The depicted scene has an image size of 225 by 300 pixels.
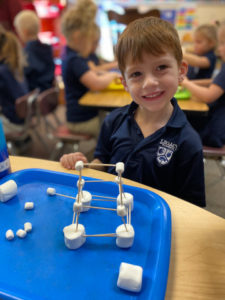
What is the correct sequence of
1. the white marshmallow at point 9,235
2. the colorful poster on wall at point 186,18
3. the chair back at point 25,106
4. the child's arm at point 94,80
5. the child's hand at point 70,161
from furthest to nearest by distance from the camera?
the colorful poster on wall at point 186,18
the chair back at point 25,106
the child's arm at point 94,80
the child's hand at point 70,161
the white marshmallow at point 9,235

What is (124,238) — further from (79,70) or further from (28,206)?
(79,70)

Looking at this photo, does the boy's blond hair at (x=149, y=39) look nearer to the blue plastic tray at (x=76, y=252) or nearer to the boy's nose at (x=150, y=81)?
the boy's nose at (x=150, y=81)

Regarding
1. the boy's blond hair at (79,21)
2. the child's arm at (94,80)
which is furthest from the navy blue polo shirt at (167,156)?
the boy's blond hair at (79,21)

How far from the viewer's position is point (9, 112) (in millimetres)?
1964

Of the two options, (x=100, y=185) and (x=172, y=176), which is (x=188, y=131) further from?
A: (x=100, y=185)

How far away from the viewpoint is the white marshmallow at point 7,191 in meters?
0.62

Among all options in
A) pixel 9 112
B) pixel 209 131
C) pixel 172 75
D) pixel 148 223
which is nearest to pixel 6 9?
pixel 9 112

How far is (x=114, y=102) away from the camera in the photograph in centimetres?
145

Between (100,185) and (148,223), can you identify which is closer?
(148,223)

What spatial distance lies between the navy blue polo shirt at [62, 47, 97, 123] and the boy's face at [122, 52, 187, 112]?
101cm

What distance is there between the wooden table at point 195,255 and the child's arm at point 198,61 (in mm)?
1541

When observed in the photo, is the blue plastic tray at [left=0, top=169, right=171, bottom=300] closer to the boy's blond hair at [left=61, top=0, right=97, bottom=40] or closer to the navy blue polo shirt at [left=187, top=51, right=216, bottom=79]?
the boy's blond hair at [left=61, top=0, right=97, bottom=40]

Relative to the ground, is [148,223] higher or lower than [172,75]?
lower

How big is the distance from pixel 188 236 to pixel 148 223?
0.09 m
